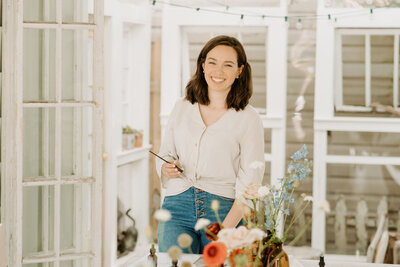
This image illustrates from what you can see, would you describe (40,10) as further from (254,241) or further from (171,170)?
(254,241)

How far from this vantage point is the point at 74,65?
312 cm

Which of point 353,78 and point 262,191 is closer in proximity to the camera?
point 262,191

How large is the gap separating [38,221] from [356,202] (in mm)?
3015

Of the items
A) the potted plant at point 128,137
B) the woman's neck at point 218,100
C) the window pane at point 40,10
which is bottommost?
the potted plant at point 128,137

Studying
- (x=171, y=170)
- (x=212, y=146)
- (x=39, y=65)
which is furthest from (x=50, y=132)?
(x=212, y=146)

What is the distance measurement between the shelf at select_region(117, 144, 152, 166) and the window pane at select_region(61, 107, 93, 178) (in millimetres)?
1444

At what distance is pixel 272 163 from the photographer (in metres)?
5.04

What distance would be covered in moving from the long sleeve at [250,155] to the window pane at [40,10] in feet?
3.62

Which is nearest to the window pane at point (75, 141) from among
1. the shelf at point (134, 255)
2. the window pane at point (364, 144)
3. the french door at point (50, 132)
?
the french door at point (50, 132)

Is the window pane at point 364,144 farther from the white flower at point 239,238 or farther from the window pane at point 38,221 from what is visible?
the white flower at point 239,238

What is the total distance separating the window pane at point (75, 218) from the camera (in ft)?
10.3

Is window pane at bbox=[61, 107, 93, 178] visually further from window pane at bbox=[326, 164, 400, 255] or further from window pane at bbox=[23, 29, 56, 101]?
window pane at bbox=[326, 164, 400, 255]

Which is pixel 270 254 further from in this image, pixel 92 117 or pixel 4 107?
pixel 4 107

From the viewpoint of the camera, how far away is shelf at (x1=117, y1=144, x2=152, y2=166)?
474 centimetres
